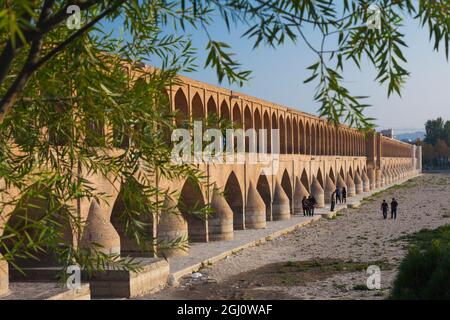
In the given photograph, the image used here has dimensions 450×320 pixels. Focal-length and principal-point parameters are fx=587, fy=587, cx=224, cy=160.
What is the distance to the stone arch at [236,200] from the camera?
19828mm

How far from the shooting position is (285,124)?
26844mm

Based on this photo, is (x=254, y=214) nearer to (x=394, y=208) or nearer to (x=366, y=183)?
(x=394, y=208)

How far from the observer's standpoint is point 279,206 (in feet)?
Answer: 76.1

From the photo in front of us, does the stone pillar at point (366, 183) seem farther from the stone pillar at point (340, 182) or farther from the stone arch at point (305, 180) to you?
the stone arch at point (305, 180)

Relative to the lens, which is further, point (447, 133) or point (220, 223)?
point (447, 133)

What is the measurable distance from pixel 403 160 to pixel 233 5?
261 ft

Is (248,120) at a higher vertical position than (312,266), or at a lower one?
higher

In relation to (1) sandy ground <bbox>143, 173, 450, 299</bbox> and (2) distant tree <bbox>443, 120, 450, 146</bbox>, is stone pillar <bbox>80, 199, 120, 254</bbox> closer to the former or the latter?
(1) sandy ground <bbox>143, 173, 450, 299</bbox>

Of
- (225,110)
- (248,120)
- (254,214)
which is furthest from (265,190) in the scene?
(225,110)

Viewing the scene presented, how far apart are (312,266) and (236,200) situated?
249 inches

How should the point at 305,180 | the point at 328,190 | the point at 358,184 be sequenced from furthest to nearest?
the point at 358,184, the point at 328,190, the point at 305,180

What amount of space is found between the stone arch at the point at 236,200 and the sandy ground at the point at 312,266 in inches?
71.6

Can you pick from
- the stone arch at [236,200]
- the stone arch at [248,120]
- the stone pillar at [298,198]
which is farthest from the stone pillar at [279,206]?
the stone arch at [236,200]

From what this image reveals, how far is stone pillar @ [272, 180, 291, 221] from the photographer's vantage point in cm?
2306
